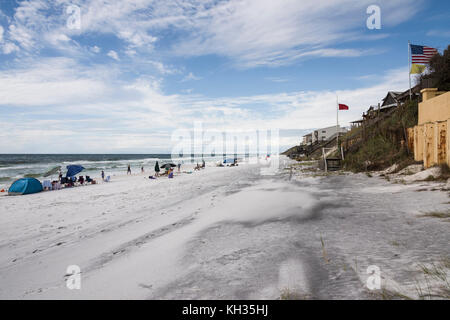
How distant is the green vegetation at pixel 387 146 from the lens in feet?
51.1

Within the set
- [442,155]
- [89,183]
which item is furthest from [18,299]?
[89,183]

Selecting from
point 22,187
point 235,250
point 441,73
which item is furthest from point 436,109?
point 22,187

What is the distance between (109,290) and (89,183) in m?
22.9

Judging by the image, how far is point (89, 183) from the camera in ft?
75.2

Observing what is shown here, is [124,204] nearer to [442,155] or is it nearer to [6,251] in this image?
[6,251]

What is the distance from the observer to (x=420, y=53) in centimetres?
1603

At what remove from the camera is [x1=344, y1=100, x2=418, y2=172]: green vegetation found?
51.1 ft

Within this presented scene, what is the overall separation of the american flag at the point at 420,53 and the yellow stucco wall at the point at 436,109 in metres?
4.57

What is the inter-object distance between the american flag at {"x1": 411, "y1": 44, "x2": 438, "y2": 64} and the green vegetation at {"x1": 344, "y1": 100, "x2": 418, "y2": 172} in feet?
10.8
